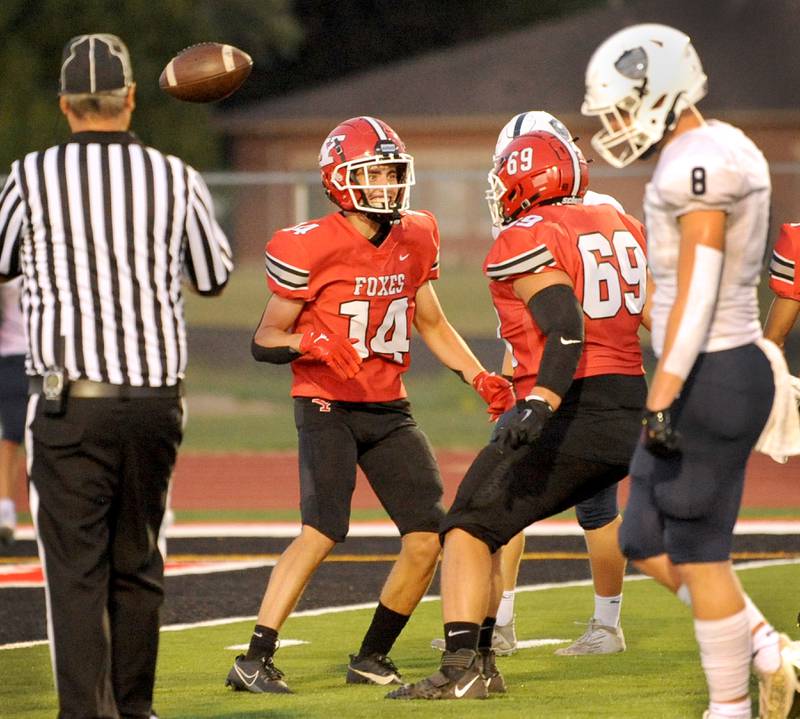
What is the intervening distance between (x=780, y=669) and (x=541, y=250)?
1448mm

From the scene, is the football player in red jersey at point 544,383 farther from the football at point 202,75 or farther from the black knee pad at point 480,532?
the football at point 202,75

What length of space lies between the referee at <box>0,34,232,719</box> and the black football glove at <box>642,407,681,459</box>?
122 cm

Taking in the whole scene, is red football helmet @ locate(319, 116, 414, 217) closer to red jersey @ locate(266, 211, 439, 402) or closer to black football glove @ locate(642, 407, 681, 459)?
red jersey @ locate(266, 211, 439, 402)

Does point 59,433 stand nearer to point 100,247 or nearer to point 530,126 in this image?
point 100,247

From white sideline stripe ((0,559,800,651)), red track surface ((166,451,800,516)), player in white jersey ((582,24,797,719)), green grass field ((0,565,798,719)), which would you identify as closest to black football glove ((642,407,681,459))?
player in white jersey ((582,24,797,719))

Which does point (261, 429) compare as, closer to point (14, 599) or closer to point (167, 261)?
point (14, 599)

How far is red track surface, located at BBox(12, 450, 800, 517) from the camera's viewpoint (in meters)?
12.1

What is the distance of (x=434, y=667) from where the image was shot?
6.54m

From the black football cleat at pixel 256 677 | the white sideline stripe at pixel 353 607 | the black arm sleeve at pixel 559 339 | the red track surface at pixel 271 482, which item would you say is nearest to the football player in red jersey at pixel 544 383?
the black arm sleeve at pixel 559 339

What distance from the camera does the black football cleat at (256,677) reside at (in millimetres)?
6000

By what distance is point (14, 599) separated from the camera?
8203 mm

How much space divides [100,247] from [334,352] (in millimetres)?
1416

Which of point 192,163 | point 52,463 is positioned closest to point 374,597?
point 52,463

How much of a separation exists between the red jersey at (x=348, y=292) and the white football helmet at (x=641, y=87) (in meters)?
1.44
